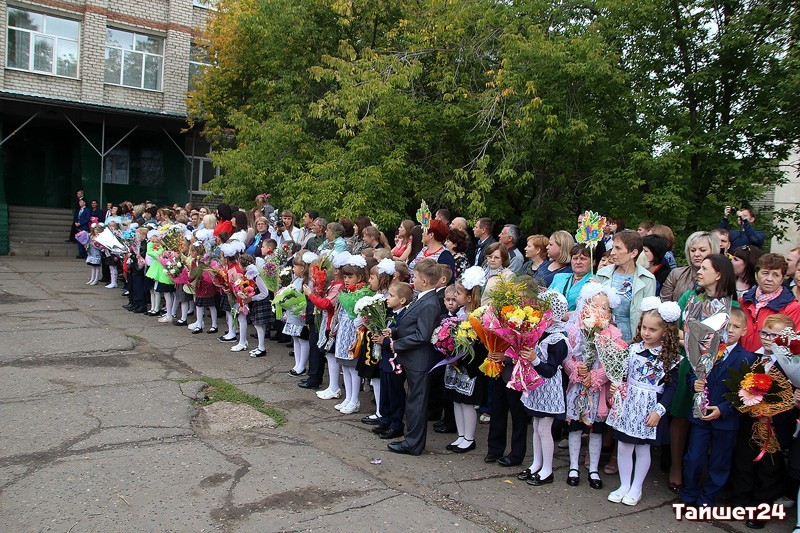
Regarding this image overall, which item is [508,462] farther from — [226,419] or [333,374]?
[226,419]

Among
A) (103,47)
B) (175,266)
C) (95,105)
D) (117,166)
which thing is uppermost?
(103,47)

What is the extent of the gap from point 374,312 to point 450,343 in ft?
2.56

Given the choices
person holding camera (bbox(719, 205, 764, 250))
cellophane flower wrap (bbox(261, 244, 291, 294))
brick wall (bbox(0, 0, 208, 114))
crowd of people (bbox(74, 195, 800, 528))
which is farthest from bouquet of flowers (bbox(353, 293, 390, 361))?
brick wall (bbox(0, 0, 208, 114))

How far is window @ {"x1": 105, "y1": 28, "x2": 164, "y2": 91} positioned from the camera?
2345 centimetres

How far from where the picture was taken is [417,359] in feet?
19.4

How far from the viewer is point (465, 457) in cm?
590

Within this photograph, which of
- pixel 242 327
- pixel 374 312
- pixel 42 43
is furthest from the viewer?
pixel 42 43

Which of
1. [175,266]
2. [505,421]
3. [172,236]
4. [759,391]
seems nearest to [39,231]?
[172,236]

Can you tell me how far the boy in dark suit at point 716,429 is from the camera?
16.1 ft

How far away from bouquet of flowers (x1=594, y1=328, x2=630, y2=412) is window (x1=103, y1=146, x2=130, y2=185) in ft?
76.2

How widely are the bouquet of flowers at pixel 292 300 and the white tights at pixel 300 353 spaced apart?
44 centimetres

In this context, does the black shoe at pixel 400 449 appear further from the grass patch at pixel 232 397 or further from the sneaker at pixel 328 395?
the sneaker at pixel 328 395

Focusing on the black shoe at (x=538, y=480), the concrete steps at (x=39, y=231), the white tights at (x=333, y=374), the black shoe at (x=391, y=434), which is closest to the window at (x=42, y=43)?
the concrete steps at (x=39, y=231)

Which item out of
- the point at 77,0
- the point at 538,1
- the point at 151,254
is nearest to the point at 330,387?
the point at 151,254
